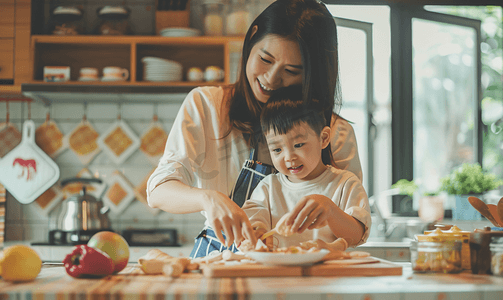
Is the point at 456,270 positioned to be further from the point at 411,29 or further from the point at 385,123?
the point at 411,29

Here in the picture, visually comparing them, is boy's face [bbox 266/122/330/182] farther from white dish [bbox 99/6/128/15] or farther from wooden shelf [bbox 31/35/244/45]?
white dish [bbox 99/6/128/15]

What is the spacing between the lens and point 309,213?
1027 mm

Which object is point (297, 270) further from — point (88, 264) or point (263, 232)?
point (88, 264)

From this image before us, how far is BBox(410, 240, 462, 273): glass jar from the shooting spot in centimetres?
97

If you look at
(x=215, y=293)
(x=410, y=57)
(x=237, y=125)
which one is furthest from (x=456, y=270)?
(x=410, y=57)

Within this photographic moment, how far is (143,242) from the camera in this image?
8.55 ft

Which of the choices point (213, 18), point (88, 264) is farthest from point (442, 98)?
point (88, 264)

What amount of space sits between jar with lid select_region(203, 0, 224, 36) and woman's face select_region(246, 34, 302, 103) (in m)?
1.50

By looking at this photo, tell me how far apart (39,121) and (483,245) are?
270 cm

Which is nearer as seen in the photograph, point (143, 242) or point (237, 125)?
point (237, 125)

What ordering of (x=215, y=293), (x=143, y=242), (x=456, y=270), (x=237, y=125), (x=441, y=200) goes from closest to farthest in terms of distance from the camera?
(x=215, y=293), (x=456, y=270), (x=237, y=125), (x=143, y=242), (x=441, y=200)

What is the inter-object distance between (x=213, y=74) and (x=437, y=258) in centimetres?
196

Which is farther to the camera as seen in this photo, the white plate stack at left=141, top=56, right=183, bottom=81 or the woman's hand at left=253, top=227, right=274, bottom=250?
the white plate stack at left=141, top=56, right=183, bottom=81

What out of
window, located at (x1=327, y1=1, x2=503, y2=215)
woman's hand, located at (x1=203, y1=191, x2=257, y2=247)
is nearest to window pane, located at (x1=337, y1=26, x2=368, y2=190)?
window, located at (x1=327, y1=1, x2=503, y2=215)
